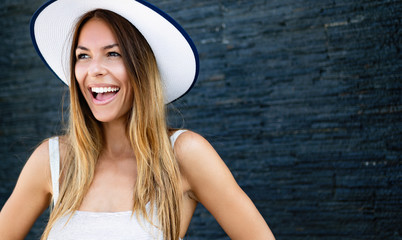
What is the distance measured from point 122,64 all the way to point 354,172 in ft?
4.71

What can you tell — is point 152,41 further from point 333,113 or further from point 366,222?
point 366,222

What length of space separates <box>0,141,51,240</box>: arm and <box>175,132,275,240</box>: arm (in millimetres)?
490

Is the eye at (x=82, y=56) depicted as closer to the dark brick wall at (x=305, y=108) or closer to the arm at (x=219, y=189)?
the arm at (x=219, y=189)

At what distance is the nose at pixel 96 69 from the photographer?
5.05ft

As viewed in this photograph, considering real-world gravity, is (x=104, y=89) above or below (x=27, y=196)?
above

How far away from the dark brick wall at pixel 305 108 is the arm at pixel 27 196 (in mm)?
1287

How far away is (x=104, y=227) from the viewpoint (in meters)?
1.50

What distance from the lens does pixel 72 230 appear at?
151 centimetres

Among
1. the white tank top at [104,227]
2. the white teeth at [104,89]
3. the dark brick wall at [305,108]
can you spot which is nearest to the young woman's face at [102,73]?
the white teeth at [104,89]

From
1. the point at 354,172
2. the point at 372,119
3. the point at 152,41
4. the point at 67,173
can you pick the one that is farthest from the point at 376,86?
Result: the point at 67,173

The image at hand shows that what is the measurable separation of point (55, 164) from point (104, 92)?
32 centimetres

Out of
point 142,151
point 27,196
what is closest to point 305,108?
point 142,151

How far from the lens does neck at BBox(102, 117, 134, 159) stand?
1722 millimetres

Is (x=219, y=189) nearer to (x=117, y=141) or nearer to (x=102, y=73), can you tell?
(x=117, y=141)
